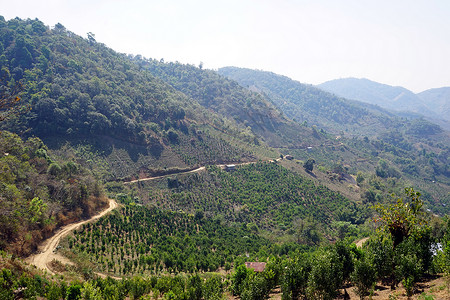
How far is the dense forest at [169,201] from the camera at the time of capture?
68.7ft

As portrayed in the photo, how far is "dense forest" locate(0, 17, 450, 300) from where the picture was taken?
2095 cm

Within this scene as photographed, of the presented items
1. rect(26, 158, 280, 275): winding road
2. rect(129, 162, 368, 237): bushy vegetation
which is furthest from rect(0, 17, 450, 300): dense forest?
rect(26, 158, 280, 275): winding road

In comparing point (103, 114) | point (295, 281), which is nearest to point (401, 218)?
point (295, 281)

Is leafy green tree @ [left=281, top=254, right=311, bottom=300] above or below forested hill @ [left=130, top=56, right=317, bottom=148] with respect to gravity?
below

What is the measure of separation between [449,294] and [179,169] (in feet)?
203

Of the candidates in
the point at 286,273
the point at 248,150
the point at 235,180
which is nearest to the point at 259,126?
the point at 248,150

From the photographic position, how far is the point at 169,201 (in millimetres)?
60406

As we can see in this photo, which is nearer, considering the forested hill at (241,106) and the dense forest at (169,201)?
the dense forest at (169,201)

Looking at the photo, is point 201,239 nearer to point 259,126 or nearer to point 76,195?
point 76,195

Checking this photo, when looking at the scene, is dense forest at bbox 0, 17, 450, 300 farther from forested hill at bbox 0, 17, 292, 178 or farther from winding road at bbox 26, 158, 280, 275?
winding road at bbox 26, 158, 280, 275

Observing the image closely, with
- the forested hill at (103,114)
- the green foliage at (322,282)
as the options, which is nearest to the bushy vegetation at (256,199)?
the forested hill at (103,114)

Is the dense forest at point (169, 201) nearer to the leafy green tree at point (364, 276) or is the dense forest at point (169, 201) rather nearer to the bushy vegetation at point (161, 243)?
the leafy green tree at point (364, 276)

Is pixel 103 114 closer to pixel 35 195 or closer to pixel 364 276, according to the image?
pixel 35 195

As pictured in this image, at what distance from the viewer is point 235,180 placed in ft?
240
